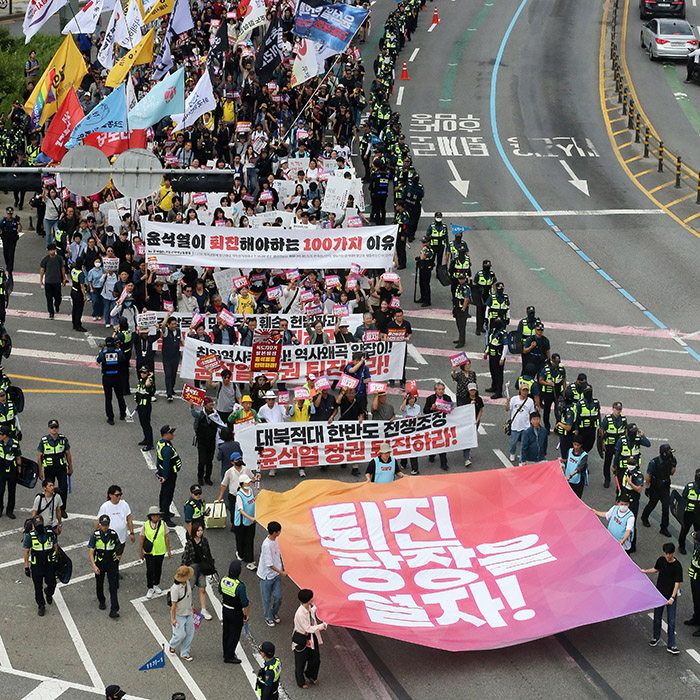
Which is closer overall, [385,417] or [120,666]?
[120,666]

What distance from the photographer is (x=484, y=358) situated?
26297mm

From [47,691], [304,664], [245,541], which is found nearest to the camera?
[47,691]

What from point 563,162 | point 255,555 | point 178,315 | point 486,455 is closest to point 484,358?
point 486,455

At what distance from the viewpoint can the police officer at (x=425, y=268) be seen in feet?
98.1

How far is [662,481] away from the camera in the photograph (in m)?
20.1

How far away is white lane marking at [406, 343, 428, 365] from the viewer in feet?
89.6

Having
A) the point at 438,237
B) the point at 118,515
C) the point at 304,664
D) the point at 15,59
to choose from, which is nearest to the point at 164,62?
the point at 15,59

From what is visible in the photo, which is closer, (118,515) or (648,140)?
(118,515)

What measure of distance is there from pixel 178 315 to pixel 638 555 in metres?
10.8

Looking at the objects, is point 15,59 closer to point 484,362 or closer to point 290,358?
point 290,358

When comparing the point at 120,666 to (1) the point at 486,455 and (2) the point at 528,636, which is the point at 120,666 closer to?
(2) the point at 528,636

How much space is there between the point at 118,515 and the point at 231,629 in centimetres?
273

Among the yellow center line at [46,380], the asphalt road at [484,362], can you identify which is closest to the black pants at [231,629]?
the asphalt road at [484,362]

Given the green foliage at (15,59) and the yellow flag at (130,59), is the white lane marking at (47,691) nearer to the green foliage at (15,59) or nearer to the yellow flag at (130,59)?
the yellow flag at (130,59)
